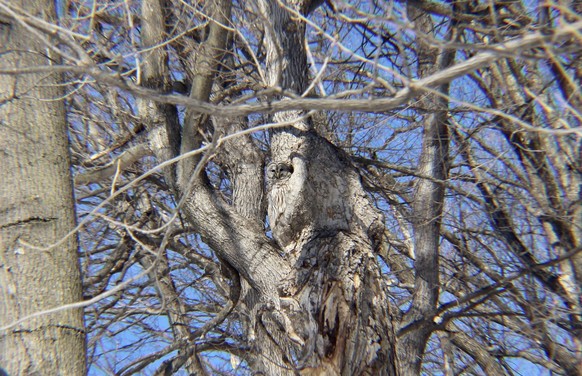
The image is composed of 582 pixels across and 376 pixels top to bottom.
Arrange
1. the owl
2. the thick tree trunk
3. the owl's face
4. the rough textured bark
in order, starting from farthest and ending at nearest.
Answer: the owl's face < the owl < the rough textured bark < the thick tree trunk

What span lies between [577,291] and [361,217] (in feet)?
7.70

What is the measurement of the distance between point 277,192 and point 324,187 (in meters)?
0.30

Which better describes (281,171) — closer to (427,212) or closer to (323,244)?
(323,244)

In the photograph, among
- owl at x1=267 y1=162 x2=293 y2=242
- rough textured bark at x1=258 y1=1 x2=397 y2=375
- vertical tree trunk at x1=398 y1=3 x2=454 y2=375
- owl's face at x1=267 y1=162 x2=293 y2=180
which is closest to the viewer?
rough textured bark at x1=258 y1=1 x2=397 y2=375

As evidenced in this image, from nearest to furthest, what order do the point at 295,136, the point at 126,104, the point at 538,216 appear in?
the point at 295,136, the point at 538,216, the point at 126,104

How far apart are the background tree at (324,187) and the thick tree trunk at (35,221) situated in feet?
0.72

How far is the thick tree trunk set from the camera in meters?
2.10

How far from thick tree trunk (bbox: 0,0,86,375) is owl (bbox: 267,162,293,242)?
1.49 m

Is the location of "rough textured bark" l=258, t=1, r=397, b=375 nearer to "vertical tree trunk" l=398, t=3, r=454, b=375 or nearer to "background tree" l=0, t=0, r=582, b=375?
"background tree" l=0, t=0, r=582, b=375

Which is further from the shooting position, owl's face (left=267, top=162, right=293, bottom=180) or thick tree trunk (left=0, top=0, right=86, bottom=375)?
owl's face (left=267, top=162, right=293, bottom=180)

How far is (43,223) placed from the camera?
227 cm

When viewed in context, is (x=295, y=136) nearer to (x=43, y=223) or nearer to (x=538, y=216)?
(x=43, y=223)

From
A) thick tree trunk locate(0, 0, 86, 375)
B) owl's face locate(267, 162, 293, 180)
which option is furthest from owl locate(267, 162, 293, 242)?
thick tree trunk locate(0, 0, 86, 375)

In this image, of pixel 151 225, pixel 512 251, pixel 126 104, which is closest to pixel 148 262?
pixel 151 225
